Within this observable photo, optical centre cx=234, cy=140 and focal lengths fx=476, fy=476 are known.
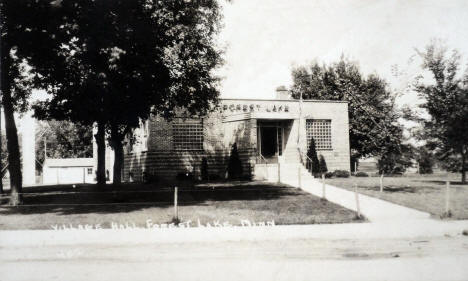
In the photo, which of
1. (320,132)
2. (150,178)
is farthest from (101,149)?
(320,132)

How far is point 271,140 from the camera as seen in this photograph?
3341 cm

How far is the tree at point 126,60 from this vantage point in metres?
16.2

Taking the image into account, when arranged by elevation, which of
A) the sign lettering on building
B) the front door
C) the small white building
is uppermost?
the sign lettering on building

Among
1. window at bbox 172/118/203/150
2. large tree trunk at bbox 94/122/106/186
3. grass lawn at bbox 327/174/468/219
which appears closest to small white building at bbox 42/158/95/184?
window at bbox 172/118/203/150

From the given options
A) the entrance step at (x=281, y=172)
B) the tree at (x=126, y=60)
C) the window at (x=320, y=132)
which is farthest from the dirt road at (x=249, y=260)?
the window at (x=320, y=132)

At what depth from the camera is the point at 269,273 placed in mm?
7730

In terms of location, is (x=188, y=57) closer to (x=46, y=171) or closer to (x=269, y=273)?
(x=269, y=273)

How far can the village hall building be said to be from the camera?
101 ft

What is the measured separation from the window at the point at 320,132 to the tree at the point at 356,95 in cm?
647

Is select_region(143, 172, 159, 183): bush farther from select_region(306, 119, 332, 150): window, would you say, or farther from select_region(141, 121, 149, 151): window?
select_region(306, 119, 332, 150): window

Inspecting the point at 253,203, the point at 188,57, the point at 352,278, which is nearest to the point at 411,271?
the point at 352,278

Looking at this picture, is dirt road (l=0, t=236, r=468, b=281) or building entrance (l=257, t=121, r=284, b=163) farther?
building entrance (l=257, t=121, r=284, b=163)

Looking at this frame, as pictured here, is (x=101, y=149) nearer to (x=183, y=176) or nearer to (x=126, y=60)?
(x=126, y=60)

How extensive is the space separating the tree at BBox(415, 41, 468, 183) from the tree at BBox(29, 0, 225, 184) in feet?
33.7
